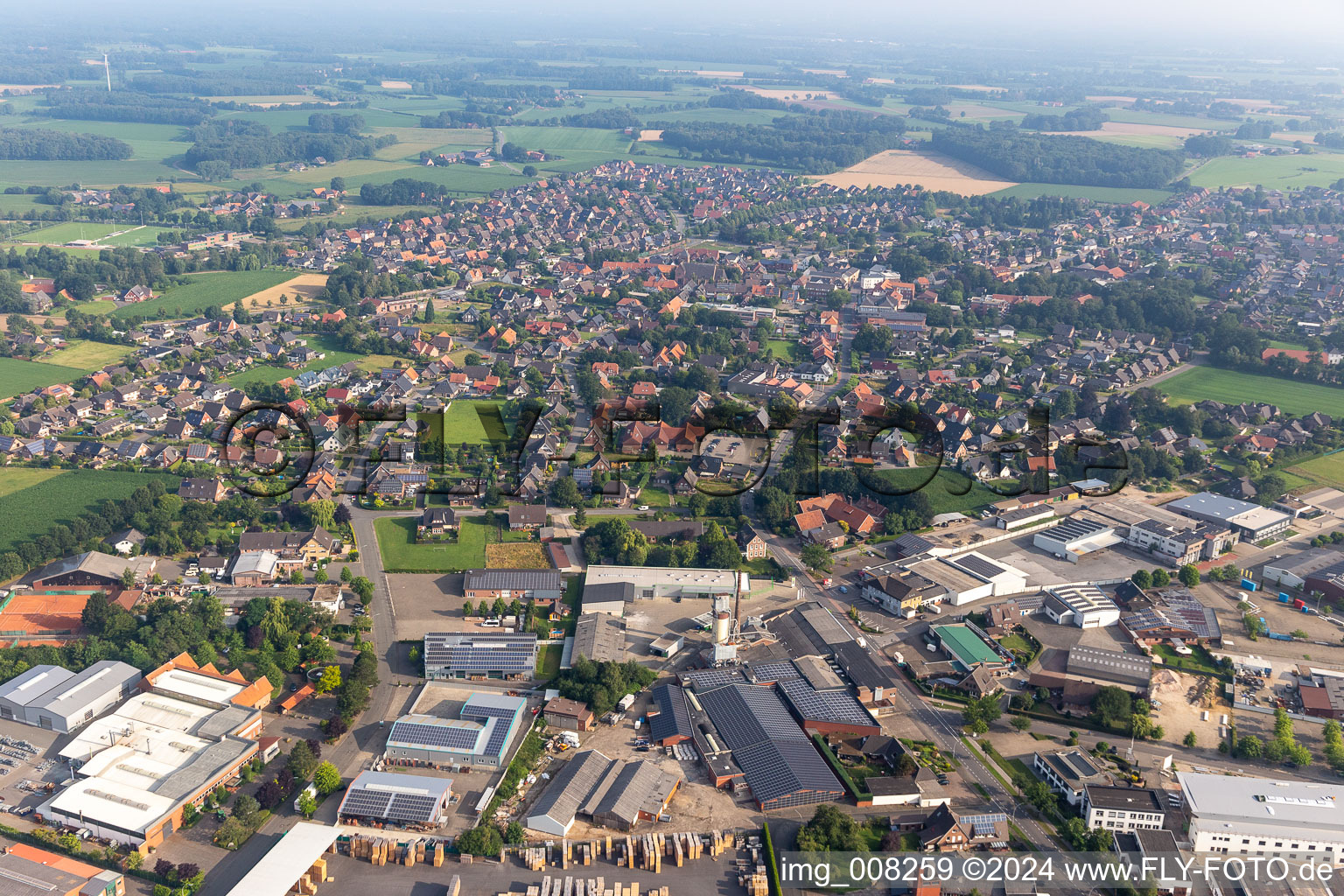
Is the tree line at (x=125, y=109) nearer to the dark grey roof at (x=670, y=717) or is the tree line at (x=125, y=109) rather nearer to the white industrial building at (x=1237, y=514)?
the dark grey roof at (x=670, y=717)

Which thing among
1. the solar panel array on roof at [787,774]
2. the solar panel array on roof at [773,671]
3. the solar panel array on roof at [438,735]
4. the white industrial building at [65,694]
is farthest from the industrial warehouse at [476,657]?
the white industrial building at [65,694]

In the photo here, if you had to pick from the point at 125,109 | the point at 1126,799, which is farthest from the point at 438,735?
the point at 125,109

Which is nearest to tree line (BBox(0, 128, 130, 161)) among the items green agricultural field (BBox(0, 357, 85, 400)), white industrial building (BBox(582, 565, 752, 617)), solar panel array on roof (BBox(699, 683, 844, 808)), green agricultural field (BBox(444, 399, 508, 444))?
green agricultural field (BBox(0, 357, 85, 400))

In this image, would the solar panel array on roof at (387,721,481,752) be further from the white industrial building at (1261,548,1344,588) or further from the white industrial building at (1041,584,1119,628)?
the white industrial building at (1261,548,1344,588)

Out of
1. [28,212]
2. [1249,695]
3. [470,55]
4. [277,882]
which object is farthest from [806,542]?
[470,55]

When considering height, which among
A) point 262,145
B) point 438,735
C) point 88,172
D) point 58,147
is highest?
point 262,145

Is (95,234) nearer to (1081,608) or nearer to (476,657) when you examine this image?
(476,657)
